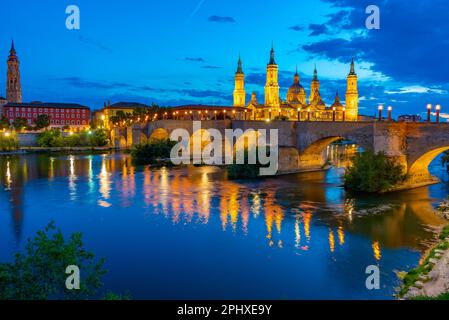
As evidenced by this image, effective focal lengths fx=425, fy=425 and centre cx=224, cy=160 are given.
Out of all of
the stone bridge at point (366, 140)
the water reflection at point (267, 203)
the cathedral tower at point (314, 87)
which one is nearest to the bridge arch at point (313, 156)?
the stone bridge at point (366, 140)

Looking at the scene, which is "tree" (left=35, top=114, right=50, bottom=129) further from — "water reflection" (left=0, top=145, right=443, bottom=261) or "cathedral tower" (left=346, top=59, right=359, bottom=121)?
"cathedral tower" (left=346, top=59, right=359, bottom=121)

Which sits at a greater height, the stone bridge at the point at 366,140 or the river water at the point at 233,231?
the stone bridge at the point at 366,140

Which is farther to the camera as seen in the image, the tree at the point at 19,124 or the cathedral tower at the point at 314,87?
the cathedral tower at the point at 314,87

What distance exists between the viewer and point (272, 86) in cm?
9662

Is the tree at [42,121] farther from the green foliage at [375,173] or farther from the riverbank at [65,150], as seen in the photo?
the green foliage at [375,173]

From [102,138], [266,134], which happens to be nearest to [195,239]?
[266,134]

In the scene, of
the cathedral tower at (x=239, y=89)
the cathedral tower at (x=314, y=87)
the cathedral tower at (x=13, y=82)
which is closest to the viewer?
the cathedral tower at (x=239, y=89)

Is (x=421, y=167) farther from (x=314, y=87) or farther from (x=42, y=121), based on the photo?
(x=42, y=121)

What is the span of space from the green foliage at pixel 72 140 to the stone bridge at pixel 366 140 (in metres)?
37.2

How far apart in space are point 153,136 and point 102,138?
75.2ft

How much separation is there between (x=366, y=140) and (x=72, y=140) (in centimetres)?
6130

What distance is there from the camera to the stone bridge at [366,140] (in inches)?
1160

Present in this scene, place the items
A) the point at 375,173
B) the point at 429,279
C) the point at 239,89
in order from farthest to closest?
1. the point at 239,89
2. the point at 375,173
3. the point at 429,279

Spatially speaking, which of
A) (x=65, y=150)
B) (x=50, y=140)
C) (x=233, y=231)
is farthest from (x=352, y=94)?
(x=233, y=231)
